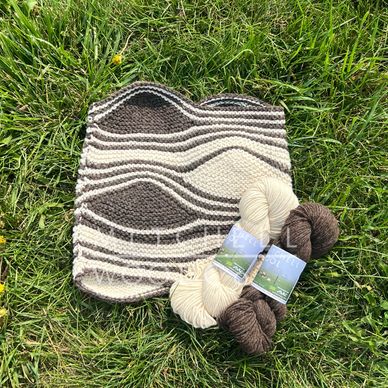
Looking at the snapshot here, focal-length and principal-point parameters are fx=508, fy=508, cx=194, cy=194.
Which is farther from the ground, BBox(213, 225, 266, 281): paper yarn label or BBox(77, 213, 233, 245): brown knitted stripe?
BBox(213, 225, 266, 281): paper yarn label

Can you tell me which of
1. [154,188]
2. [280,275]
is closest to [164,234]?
[154,188]

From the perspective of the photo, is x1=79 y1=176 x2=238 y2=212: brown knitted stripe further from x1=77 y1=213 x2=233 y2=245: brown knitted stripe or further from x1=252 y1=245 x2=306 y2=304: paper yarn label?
x1=252 y1=245 x2=306 y2=304: paper yarn label

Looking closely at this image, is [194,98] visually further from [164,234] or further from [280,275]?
[280,275]

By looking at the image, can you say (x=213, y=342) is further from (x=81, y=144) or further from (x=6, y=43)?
(x=6, y=43)

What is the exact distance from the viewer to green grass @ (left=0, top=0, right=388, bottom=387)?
158 centimetres

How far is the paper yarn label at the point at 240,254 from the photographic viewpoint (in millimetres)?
1468

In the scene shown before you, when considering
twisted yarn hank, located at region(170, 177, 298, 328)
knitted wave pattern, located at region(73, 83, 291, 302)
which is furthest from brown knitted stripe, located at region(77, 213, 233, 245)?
twisted yarn hank, located at region(170, 177, 298, 328)

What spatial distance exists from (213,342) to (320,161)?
2.20ft

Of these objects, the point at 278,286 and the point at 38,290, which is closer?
the point at 278,286

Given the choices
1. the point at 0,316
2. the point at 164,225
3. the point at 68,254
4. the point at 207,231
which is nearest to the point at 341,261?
the point at 207,231

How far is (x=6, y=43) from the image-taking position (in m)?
1.69

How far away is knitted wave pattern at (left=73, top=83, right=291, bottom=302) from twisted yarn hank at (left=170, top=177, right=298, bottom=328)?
0.09 m

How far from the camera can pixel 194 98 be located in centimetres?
172

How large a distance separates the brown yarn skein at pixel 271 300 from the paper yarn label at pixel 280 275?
2 centimetres
